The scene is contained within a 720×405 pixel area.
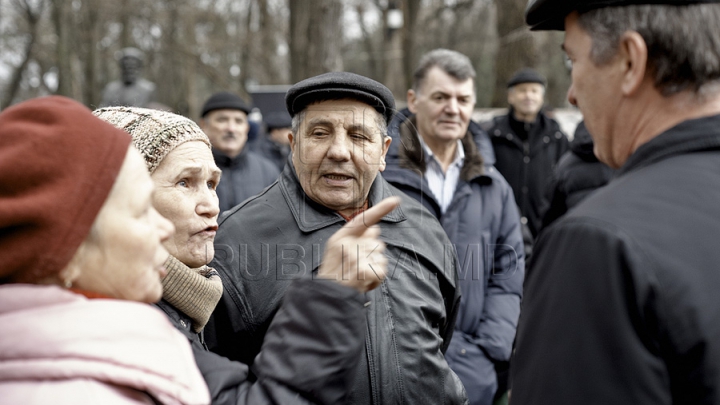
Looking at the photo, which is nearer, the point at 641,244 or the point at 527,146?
the point at 641,244

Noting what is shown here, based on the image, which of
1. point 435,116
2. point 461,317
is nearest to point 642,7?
point 461,317

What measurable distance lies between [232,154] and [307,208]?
3.75 m

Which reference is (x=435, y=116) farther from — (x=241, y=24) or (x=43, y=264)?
(x=241, y=24)

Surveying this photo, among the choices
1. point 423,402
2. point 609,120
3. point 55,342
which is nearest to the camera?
point 55,342

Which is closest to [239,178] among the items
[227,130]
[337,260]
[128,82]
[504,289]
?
[227,130]

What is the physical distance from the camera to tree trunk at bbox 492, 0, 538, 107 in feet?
33.3

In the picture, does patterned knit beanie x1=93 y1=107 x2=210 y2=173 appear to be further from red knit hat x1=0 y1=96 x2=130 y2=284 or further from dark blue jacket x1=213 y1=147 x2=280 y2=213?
dark blue jacket x1=213 y1=147 x2=280 y2=213

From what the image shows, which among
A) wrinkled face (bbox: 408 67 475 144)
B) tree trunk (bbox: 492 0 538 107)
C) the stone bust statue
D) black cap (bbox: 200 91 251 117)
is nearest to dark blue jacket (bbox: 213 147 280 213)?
black cap (bbox: 200 91 251 117)

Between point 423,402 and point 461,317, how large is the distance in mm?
1338

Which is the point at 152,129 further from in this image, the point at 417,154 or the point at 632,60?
the point at 417,154

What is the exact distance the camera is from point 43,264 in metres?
1.25

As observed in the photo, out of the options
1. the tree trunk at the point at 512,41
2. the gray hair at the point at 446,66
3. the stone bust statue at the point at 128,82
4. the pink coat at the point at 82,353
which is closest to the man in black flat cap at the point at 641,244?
the pink coat at the point at 82,353

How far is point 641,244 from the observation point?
4.11 feet

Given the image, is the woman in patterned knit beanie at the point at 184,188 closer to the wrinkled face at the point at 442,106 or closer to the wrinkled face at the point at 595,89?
the wrinkled face at the point at 595,89
